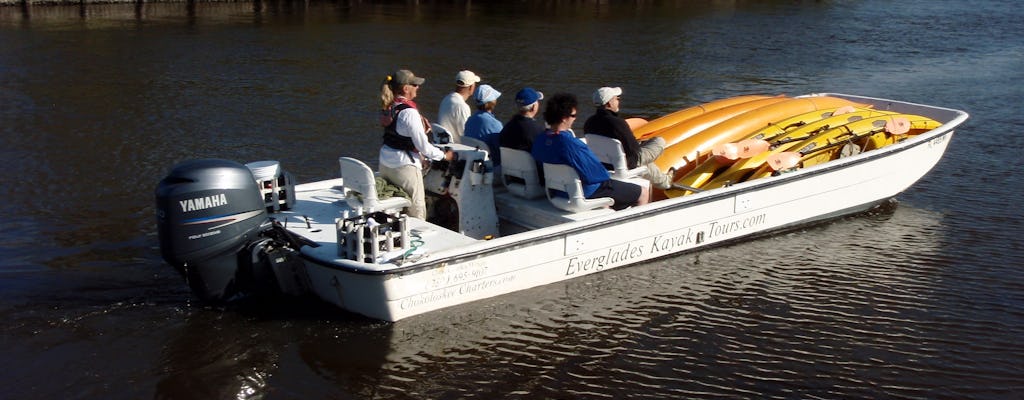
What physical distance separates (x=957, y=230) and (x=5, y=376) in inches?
351

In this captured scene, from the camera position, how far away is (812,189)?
9.89 metres

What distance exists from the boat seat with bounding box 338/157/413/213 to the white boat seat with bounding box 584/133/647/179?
1.92 metres

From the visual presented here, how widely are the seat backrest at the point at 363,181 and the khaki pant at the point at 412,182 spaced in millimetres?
203

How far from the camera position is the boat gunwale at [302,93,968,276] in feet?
24.0

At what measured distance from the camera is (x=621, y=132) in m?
9.20

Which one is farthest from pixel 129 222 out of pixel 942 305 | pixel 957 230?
pixel 957 230

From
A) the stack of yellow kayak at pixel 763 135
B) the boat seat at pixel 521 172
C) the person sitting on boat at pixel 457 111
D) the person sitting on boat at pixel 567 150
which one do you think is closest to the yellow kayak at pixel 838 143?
the stack of yellow kayak at pixel 763 135

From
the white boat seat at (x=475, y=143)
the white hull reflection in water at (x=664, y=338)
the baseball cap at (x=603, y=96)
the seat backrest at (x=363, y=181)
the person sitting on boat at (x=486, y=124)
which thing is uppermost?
the baseball cap at (x=603, y=96)

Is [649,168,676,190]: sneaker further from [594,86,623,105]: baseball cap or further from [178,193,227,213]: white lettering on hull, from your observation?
[178,193,227,213]: white lettering on hull

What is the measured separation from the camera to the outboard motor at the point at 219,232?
6.94 meters

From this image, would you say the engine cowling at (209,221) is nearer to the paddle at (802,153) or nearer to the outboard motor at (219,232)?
the outboard motor at (219,232)

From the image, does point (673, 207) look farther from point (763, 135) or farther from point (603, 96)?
point (763, 135)

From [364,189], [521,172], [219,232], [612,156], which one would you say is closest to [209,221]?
[219,232]

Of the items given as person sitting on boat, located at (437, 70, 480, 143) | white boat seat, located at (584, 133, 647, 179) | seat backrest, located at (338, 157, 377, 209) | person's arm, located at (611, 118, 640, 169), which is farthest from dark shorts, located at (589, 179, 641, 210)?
seat backrest, located at (338, 157, 377, 209)
